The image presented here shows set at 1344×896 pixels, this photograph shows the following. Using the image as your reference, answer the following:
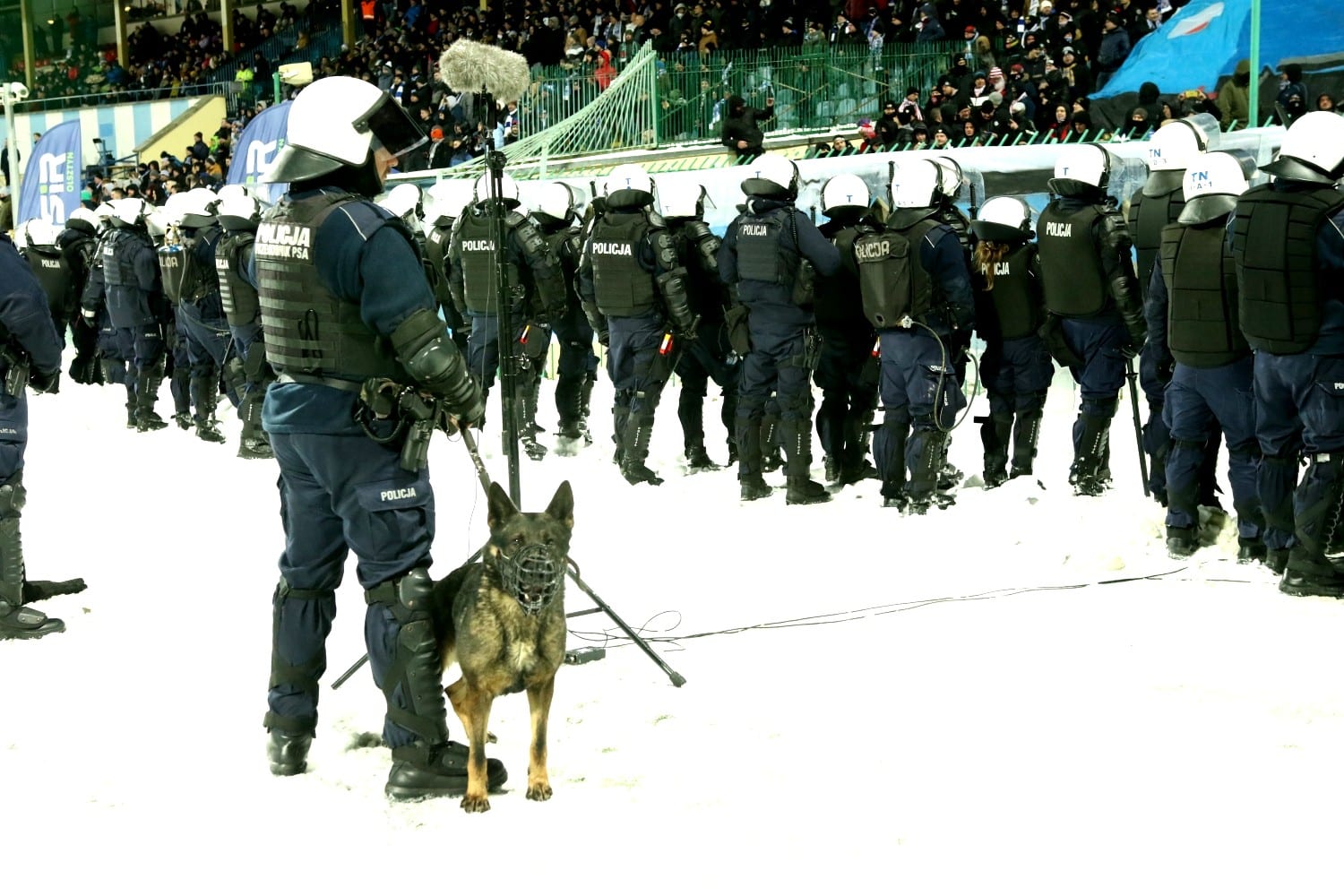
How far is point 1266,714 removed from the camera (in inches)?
203

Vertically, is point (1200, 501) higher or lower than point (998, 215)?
lower

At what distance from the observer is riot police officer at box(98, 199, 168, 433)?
13.9 metres

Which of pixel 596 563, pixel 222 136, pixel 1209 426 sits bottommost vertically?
pixel 596 563

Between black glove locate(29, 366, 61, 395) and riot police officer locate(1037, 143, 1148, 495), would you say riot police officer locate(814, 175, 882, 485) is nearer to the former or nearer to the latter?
riot police officer locate(1037, 143, 1148, 495)

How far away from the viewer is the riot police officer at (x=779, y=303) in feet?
29.6

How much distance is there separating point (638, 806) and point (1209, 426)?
4.14 metres

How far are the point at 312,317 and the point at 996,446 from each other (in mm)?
5961

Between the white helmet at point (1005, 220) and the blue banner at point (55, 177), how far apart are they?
20798 mm

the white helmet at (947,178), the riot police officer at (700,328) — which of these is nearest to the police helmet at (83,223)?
the riot police officer at (700,328)

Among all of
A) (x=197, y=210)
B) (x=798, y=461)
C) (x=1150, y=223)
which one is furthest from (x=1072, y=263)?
(x=197, y=210)

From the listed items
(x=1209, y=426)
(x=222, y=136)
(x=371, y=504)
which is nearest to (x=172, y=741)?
(x=371, y=504)

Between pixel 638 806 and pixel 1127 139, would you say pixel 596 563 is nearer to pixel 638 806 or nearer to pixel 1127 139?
pixel 638 806

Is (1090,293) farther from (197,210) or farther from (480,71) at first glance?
(197,210)

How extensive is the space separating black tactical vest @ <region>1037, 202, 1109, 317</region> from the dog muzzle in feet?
16.8
